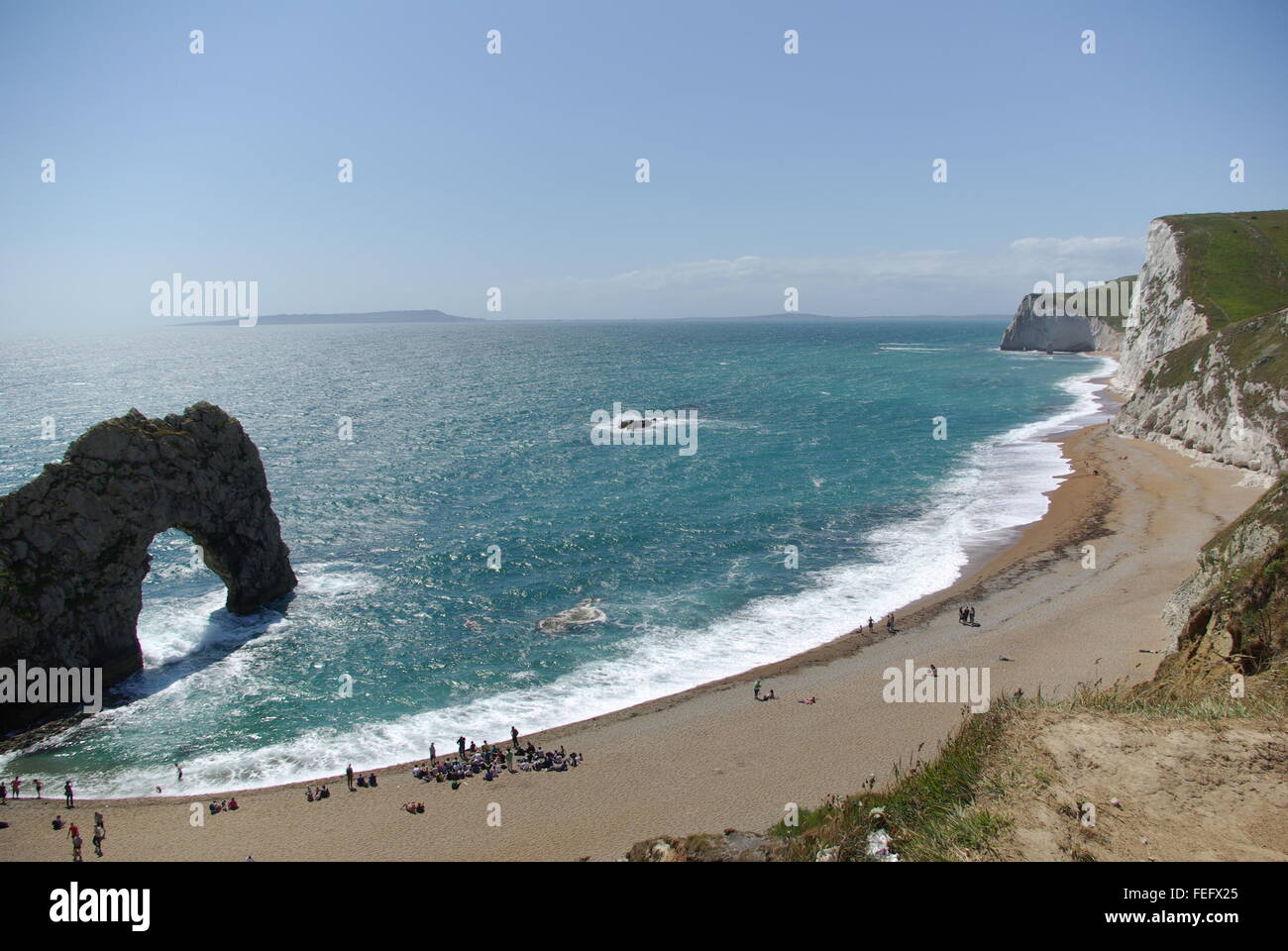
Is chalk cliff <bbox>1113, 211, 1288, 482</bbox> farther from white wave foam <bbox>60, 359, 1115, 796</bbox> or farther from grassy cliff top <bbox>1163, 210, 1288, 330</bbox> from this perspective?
white wave foam <bbox>60, 359, 1115, 796</bbox>

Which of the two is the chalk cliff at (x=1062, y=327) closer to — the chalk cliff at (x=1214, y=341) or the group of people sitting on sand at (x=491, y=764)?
the chalk cliff at (x=1214, y=341)

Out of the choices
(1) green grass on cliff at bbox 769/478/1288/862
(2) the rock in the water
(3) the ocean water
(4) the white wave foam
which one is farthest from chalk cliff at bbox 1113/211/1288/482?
(2) the rock in the water

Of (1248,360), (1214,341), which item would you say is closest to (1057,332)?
(1214,341)

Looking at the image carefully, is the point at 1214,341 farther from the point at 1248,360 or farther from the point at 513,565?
the point at 513,565

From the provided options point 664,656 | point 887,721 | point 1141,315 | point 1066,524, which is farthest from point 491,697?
point 1141,315

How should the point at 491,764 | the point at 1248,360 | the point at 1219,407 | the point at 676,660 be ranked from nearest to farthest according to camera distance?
the point at 491,764
the point at 676,660
the point at 1248,360
the point at 1219,407

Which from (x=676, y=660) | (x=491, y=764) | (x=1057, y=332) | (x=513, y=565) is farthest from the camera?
(x=1057, y=332)
